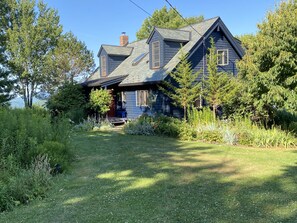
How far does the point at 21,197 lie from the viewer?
483 centimetres

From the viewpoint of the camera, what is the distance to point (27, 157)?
250 inches

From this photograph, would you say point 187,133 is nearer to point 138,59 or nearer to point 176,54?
point 176,54

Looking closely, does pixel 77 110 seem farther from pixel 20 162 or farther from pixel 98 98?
pixel 20 162

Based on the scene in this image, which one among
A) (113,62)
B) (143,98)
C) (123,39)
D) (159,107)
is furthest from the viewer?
(123,39)

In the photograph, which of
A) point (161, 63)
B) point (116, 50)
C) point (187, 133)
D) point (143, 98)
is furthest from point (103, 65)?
point (187, 133)

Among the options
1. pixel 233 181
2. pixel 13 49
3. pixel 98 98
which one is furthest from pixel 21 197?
pixel 13 49

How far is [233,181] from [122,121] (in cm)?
1355

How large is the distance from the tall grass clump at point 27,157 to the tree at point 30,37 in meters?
20.5

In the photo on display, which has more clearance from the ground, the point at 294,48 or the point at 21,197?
the point at 294,48

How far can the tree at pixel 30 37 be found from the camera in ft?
85.8

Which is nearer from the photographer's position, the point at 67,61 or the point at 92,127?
the point at 92,127

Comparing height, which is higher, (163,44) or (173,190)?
(163,44)

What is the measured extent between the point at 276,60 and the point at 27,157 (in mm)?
8085

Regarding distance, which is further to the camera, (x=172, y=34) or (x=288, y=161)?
(x=172, y=34)
